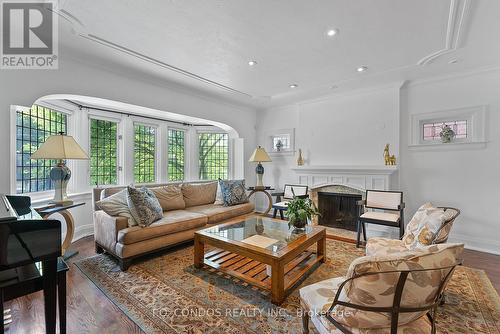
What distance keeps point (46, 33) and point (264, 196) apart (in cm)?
472

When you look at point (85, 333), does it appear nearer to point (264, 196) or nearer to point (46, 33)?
point (46, 33)

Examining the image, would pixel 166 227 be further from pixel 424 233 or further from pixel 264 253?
pixel 424 233

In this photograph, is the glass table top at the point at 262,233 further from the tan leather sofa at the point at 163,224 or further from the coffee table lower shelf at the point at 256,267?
the tan leather sofa at the point at 163,224

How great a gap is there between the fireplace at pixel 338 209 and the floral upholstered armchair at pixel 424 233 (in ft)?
6.66

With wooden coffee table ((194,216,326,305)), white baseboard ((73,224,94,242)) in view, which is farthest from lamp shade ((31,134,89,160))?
wooden coffee table ((194,216,326,305))

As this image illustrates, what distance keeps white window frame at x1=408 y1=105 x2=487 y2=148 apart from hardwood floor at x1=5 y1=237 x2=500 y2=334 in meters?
1.93

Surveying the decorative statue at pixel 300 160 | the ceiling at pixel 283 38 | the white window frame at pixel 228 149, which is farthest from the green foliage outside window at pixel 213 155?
the ceiling at pixel 283 38

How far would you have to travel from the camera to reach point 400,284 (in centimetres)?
101

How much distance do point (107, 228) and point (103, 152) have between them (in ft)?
6.58

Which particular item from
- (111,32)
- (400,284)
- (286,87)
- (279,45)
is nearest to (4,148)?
(111,32)

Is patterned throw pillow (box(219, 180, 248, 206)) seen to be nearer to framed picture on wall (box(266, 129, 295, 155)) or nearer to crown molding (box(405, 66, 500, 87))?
framed picture on wall (box(266, 129, 295, 155))

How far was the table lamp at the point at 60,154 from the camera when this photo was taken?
2523mm

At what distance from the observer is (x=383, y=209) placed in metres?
3.49

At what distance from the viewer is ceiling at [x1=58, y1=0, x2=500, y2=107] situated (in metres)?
1.97
